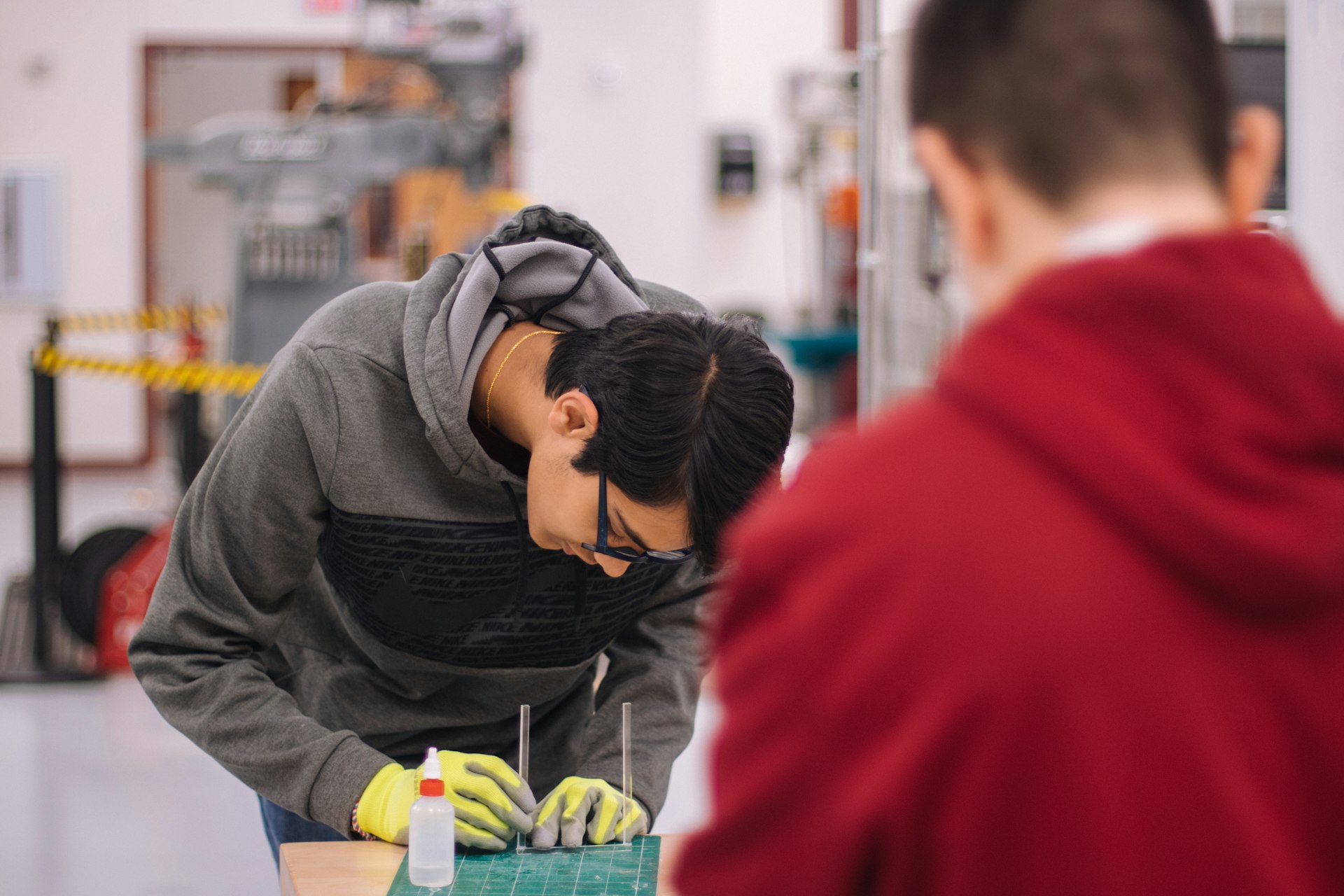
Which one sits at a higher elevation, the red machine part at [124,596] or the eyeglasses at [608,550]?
the eyeglasses at [608,550]

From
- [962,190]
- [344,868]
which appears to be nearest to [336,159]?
[344,868]

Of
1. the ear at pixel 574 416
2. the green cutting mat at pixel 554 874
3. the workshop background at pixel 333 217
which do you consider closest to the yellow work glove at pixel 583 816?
the green cutting mat at pixel 554 874

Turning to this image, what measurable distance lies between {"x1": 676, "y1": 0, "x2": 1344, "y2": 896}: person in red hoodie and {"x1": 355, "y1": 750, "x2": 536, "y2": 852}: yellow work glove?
2.72ft

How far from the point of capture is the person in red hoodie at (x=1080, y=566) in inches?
21.7

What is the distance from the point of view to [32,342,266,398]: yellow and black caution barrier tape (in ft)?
13.0

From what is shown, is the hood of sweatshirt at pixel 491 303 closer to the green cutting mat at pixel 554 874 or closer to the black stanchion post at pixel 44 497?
the green cutting mat at pixel 554 874

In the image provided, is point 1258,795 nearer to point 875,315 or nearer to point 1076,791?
point 1076,791

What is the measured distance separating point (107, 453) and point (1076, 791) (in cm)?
832

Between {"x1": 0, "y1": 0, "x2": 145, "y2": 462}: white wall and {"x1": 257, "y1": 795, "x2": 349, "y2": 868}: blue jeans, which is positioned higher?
{"x1": 0, "y1": 0, "x2": 145, "y2": 462}: white wall

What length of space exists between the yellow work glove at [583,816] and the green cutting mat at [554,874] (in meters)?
0.02

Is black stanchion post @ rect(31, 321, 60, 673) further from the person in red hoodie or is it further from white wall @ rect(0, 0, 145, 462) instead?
white wall @ rect(0, 0, 145, 462)

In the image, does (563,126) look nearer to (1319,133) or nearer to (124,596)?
(124,596)

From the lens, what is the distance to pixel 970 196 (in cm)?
62

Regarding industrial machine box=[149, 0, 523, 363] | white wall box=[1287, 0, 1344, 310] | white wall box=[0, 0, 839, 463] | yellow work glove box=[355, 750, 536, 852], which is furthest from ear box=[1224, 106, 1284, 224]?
white wall box=[0, 0, 839, 463]
